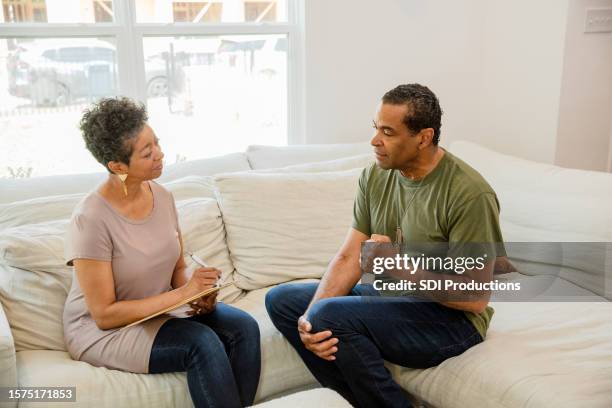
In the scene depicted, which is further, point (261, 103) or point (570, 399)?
point (261, 103)

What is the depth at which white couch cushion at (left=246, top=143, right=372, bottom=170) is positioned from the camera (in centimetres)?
265

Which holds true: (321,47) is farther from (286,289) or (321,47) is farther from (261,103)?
(286,289)

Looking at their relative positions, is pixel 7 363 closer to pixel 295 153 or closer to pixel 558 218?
pixel 295 153

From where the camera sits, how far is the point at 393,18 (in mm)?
3057

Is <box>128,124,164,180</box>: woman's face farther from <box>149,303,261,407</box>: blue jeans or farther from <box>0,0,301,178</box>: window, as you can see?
<box>0,0,301,178</box>: window

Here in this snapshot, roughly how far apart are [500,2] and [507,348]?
6.44 feet

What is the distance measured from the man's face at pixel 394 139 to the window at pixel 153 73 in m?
1.29

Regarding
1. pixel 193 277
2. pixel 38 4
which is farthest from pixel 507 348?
pixel 38 4

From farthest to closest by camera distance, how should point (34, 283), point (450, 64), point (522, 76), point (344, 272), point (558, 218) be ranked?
point (450, 64)
point (522, 76)
point (558, 218)
point (344, 272)
point (34, 283)

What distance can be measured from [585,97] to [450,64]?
2.20 ft

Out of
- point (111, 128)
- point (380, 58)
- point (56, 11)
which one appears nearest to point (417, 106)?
point (111, 128)

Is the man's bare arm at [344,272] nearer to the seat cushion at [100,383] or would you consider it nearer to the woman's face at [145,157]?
the seat cushion at [100,383]

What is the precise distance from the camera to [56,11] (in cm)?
259

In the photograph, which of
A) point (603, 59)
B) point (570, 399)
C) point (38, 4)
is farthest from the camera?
point (603, 59)
